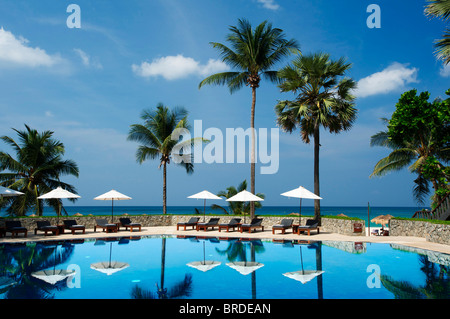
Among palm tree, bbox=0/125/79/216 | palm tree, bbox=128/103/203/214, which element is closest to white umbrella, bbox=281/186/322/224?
palm tree, bbox=128/103/203/214

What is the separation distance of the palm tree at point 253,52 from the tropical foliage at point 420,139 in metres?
7.82

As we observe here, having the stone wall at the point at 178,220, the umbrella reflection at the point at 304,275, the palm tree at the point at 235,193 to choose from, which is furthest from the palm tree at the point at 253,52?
the umbrella reflection at the point at 304,275

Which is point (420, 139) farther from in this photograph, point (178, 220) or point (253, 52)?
point (178, 220)

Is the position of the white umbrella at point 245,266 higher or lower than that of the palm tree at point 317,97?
lower

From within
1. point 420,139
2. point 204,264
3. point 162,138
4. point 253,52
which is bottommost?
point 204,264

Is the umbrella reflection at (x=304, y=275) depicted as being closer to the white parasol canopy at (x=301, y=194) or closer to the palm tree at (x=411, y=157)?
the white parasol canopy at (x=301, y=194)

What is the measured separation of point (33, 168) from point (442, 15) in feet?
81.0

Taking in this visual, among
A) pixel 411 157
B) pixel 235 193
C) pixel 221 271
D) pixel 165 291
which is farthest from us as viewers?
pixel 235 193

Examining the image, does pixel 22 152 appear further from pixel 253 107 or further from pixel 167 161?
pixel 253 107

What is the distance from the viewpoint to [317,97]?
1970 cm

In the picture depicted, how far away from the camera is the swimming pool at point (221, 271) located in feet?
24.6

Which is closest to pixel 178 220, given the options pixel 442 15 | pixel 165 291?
pixel 165 291

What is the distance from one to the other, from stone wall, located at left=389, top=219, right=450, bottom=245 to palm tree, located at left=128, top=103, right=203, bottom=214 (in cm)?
1470
